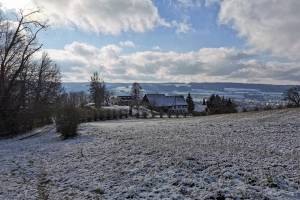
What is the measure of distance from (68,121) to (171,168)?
1604 cm

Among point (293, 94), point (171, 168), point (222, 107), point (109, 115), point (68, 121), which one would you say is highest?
point (293, 94)

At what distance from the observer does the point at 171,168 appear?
1266cm

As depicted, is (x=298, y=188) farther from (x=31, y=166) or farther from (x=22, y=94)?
(x=22, y=94)

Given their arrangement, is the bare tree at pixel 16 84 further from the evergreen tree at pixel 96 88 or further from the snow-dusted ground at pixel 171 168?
the evergreen tree at pixel 96 88

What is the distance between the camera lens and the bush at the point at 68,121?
27016mm

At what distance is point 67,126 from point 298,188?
770 inches

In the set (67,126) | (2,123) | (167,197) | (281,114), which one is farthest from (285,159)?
(2,123)

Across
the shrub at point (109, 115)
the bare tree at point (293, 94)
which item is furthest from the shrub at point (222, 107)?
the shrub at point (109, 115)

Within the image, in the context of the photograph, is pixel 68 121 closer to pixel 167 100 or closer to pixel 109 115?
pixel 109 115

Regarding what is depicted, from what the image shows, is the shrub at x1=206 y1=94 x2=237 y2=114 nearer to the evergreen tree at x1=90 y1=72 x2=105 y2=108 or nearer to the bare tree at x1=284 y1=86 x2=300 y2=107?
the bare tree at x1=284 y1=86 x2=300 y2=107

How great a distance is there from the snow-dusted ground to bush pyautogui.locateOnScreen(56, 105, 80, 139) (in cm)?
640

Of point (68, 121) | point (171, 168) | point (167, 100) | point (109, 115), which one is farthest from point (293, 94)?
point (167, 100)

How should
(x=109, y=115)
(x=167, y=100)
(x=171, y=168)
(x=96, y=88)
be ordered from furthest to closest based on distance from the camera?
(x=167, y=100), (x=96, y=88), (x=109, y=115), (x=171, y=168)

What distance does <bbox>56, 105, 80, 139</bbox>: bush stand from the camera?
2702 centimetres
